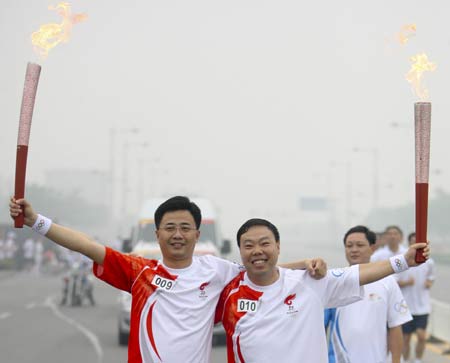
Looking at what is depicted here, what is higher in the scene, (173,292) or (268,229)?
(268,229)

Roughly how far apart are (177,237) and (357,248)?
5.56 feet

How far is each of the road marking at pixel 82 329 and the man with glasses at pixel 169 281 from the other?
6.09 m

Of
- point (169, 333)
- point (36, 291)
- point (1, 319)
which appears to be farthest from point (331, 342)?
point (36, 291)

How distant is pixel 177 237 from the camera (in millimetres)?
4211

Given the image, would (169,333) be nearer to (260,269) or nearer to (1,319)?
(260,269)

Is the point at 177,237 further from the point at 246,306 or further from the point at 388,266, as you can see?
the point at 388,266

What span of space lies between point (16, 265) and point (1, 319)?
1865 centimetres

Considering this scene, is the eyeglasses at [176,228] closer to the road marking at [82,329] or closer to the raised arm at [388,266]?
the raised arm at [388,266]

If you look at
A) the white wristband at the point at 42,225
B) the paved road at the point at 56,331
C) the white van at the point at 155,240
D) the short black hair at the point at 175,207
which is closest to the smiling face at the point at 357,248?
the short black hair at the point at 175,207

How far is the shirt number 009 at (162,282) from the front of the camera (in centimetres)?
422

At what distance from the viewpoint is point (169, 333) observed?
4117 mm

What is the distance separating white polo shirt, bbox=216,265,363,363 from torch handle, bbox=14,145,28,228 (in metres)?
0.90

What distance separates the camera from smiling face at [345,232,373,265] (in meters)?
5.62

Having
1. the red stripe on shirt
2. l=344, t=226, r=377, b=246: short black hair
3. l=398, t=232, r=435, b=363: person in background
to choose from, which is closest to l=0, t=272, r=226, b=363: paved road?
l=398, t=232, r=435, b=363: person in background
